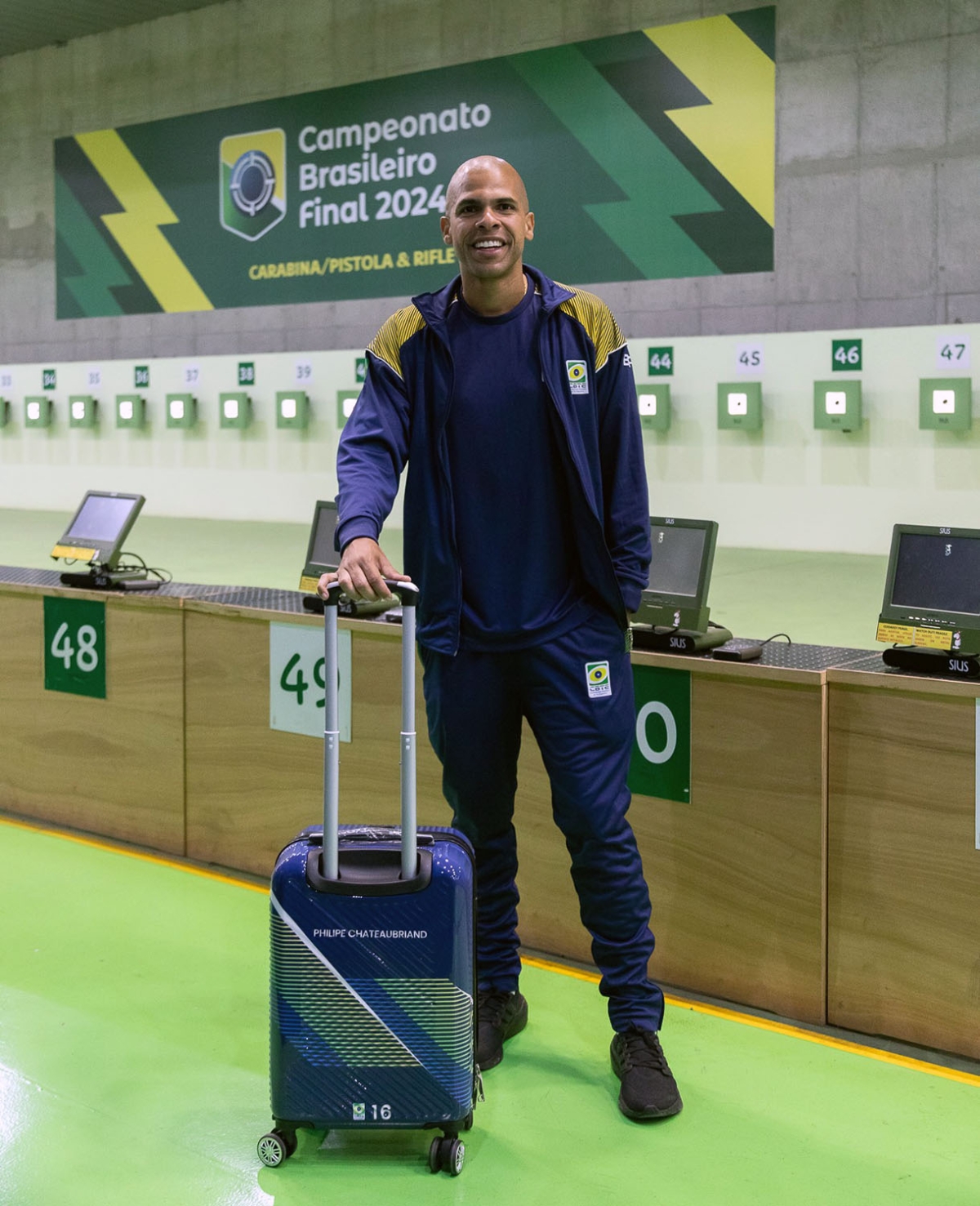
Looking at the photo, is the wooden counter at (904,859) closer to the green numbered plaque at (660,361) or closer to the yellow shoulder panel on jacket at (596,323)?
the yellow shoulder panel on jacket at (596,323)

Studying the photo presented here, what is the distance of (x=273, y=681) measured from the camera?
312cm

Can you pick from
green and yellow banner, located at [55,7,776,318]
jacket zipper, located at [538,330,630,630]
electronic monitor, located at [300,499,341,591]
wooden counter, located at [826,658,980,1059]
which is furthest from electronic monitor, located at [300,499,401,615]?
green and yellow banner, located at [55,7,776,318]

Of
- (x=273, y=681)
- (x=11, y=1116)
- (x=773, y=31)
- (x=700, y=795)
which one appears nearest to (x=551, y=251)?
(x=773, y=31)

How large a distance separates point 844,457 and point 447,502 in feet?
14.6

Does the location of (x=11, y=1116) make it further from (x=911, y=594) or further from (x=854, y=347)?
(x=854, y=347)

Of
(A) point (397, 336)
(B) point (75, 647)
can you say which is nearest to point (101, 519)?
(B) point (75, 647)

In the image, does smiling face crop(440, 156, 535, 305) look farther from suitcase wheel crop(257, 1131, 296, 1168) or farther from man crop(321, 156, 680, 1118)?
suitcase wheel crop(257, 1131, 296, 1168)

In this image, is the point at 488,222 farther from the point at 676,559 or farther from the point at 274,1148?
the point at 274,1148

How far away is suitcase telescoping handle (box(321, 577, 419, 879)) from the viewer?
6.22ft

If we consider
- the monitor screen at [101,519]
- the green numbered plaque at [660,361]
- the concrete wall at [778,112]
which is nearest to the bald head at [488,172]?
the monitor screen at [101,519]

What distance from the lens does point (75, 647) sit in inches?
138

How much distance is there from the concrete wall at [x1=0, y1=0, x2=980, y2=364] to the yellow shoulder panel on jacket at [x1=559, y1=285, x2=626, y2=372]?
5094 mm

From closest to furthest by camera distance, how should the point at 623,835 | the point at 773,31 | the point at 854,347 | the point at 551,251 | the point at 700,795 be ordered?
the point at 623,835, the point at 700,795, the point at 854,347, the point at 773,31, the point at 551,251

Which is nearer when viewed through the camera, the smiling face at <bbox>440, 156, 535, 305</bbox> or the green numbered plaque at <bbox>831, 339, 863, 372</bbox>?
the smiling face at <bbox>440, 156, 535, 305</bbox>
